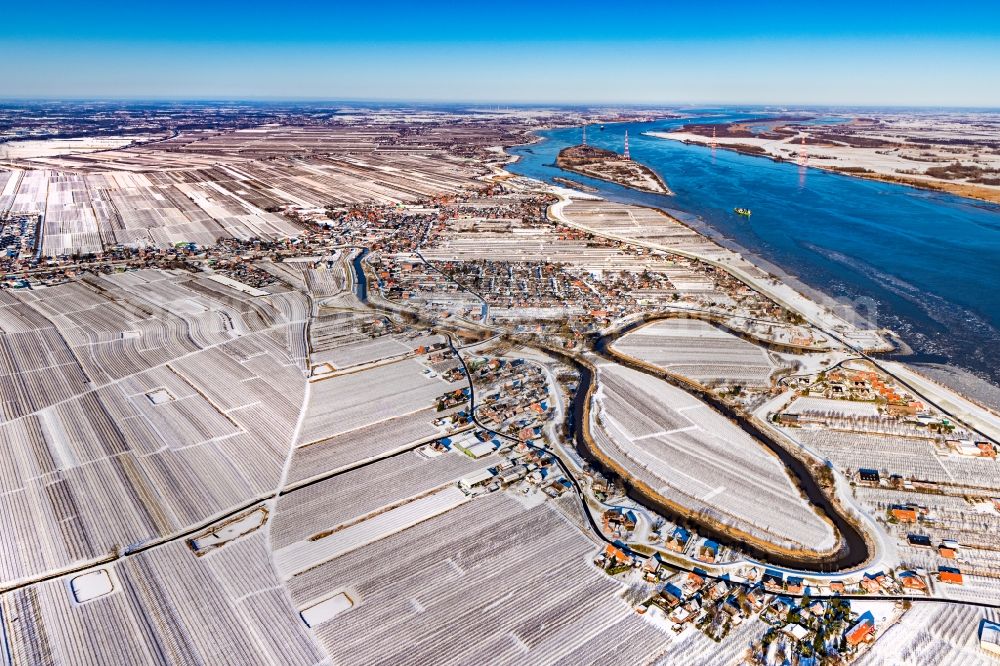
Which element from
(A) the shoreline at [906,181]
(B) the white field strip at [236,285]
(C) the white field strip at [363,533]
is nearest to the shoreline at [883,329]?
(C) the white field strip at [363,533]

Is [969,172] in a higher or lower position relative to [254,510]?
higher

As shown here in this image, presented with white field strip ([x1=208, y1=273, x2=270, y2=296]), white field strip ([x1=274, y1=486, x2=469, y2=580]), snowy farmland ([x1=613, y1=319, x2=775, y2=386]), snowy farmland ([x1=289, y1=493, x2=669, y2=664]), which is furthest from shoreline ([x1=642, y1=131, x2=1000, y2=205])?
white field strip ([x1=208, y1=273, x2=270, y2=296])

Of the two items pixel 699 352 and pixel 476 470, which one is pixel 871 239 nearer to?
pixel 699 352

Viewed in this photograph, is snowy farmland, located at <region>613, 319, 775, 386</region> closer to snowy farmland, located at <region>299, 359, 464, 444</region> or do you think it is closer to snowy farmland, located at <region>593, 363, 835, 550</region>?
snowy farmland, located at <region>593, 363, 835, 550</region>

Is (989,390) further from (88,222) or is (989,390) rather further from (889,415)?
(88,222)

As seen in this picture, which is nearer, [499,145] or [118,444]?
[118,444]

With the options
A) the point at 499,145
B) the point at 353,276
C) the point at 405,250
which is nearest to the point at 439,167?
the point at 499,145

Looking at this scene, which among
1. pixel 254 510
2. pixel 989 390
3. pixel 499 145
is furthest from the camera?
pixel 499 145
